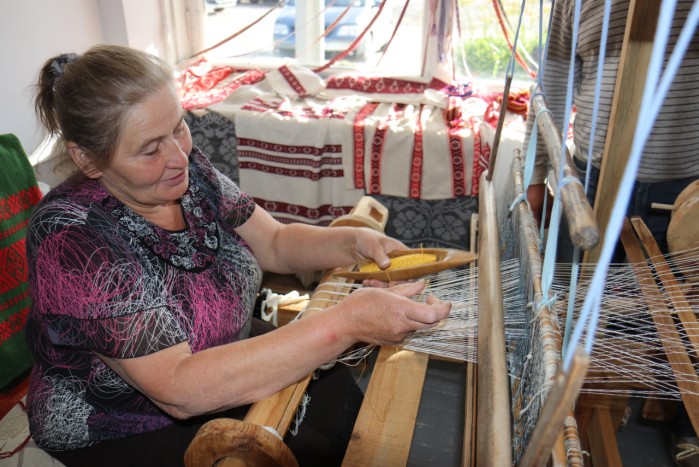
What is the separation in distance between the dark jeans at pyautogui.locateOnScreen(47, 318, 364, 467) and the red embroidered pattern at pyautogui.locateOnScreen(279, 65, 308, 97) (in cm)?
224

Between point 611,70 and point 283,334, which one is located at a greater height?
point 611,70

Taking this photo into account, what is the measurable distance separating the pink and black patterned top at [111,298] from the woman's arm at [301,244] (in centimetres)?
16

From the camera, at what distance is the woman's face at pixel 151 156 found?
1.11m

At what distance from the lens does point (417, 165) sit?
2908 millimetres

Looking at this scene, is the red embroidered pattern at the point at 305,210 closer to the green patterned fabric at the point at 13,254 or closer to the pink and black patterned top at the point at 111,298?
the green patterned fabric at the point at 13,254

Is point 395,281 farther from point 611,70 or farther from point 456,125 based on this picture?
point 456,125

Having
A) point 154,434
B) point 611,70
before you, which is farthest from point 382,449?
point 611,70

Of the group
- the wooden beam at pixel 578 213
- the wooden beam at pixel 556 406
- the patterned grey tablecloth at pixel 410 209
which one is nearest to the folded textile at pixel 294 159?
the patterned grey tablecloth at pixel 410 209

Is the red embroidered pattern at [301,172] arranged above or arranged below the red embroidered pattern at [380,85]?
below

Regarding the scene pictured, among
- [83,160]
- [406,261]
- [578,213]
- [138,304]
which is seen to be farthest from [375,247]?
[578,213]

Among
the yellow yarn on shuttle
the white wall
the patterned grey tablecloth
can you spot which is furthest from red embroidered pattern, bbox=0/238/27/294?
the patterned grey tablecloth

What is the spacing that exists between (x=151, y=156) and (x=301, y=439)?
719 millimetres

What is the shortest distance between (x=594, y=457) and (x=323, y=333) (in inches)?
41.7

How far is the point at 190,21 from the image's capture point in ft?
12.4
